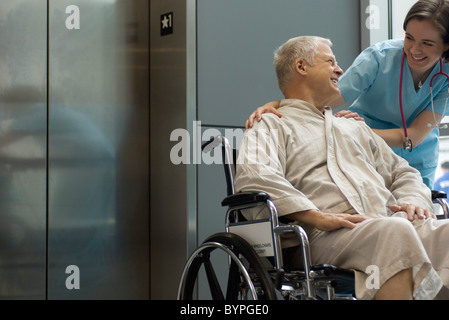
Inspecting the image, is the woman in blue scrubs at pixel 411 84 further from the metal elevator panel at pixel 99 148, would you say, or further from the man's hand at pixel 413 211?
the metal elevator panel at pixel 99 148

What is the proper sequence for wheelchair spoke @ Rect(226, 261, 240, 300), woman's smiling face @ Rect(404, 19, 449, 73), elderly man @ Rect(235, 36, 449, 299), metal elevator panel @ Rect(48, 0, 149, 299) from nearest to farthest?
elderly man @ Rect(235, 36, 449, 299), wheelchair spoke @ Rect(226, 261, 240, 300), woman's smiling face @ Rect(404, 19, 449, 73), metal elevator panel @ Rect(48, 0, 149, 299)

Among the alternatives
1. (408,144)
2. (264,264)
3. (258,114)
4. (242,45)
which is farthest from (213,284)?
(242,45)

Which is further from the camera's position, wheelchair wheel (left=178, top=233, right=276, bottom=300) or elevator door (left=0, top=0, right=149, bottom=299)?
elevator door (left=0, top=0, right=149, bottom=299)

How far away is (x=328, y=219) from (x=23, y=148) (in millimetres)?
1521

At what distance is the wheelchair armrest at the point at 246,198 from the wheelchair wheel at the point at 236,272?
4.1 inches

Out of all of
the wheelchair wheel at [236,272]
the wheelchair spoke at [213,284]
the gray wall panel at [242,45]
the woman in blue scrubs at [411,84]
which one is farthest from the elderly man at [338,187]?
the gray wall panel at [242,45]

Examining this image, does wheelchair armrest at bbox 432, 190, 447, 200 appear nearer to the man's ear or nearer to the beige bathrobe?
the beige bathrobe

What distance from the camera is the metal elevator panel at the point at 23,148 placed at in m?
2.87

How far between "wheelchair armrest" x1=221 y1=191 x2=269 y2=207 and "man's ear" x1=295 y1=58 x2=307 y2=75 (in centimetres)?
61

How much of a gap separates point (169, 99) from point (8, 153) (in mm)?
807

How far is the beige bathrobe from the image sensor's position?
1776mm

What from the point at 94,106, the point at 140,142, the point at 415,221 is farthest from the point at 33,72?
the point at 415,221

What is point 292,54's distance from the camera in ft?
7.96

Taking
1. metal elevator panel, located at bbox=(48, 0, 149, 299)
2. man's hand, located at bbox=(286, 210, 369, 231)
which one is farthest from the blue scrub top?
metal elevator panel, located at bbox=(48, 0, 149, 299)
